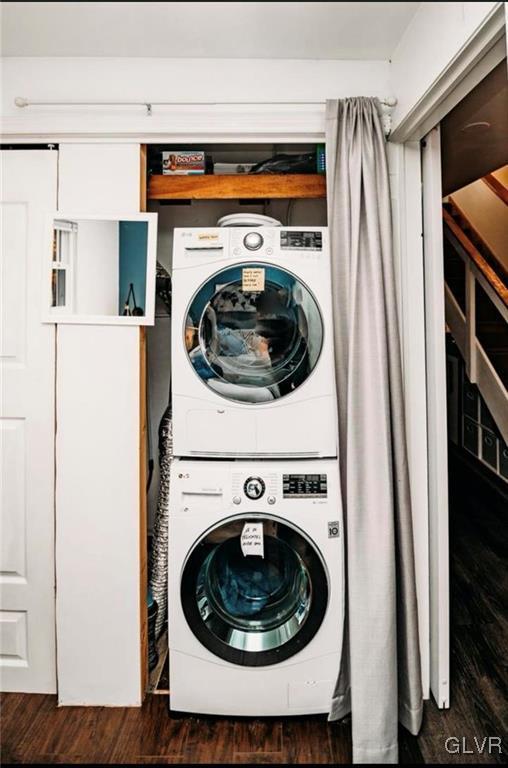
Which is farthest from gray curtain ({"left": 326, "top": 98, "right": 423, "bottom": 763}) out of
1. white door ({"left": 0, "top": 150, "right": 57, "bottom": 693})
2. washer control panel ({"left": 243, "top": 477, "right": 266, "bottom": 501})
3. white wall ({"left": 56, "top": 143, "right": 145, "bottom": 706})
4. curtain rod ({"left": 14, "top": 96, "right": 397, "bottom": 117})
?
white door ({"left": 0, "top": 150, "right": 57, "bottom": 693})

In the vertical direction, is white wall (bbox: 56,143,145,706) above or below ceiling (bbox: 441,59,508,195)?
below

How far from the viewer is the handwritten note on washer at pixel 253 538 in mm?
1673

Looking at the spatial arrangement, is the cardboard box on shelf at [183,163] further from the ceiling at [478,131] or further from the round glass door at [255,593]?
the round glass door at [255,593]

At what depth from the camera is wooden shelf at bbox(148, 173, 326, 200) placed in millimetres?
1832

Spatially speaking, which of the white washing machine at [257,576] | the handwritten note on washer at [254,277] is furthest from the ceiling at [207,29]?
the white washing machine at [257,576]

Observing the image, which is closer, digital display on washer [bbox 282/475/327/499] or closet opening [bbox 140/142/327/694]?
digital display on washer [bbox 282/475/327/499]

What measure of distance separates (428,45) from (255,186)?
681 millimetres

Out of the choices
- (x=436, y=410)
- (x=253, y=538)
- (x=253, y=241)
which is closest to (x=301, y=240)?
(x=253, y=241)

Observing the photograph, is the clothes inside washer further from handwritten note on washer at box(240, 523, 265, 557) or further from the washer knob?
the washer knob

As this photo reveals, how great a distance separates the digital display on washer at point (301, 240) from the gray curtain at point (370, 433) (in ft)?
0.17

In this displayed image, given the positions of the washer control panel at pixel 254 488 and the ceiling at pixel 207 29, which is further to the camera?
the washer control panel at pixel 254 488

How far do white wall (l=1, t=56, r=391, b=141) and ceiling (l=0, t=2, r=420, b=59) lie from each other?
Answer: 0.04m

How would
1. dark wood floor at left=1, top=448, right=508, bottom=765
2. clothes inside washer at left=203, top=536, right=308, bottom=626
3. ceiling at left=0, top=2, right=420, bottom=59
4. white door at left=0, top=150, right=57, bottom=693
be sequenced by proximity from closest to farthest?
ceiling at left=0, top=2, right=420, bottom=59
dark wood floor at left=1, top=448, right=508, bottom=765
clothes inside washer at left=203, top=536, right=308, bottom=626
white door at left=0, top=150, right=57, bottom=693

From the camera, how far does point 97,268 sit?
1.82 m
